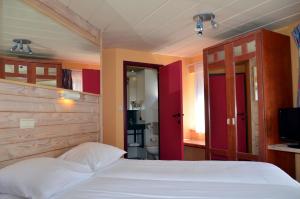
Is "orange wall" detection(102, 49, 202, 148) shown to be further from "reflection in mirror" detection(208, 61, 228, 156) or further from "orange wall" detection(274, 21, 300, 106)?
"orange wall" detection(274, 21, 300, 106)

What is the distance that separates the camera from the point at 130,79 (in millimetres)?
6375

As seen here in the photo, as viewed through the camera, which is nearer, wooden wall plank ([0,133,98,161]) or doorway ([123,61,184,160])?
wooden wall plank ([0,133,98,161])

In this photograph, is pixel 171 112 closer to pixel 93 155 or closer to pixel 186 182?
pixel 93 155

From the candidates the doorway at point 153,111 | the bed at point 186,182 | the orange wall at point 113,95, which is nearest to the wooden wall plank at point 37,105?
the bed at point 186,182

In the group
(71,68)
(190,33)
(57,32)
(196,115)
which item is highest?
(190,33)

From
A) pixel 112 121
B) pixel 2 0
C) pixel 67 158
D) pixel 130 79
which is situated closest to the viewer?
pixel 2 0

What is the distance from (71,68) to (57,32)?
0.38 metres

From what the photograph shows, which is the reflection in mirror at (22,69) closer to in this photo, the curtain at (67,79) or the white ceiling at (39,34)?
the white ceiling at (39,34)

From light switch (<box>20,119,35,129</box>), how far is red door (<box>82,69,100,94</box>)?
0.93 meters

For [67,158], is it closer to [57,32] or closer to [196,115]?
[57,32]

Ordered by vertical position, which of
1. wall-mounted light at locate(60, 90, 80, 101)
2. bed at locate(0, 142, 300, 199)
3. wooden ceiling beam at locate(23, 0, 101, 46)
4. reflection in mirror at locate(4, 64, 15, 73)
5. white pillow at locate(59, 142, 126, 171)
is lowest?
bed at locate(0, 142, 300, 199)

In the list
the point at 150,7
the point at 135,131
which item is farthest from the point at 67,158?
the point at 135,131

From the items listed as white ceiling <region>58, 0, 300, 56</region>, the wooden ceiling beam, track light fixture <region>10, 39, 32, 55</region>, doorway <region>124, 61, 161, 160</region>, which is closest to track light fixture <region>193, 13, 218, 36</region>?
white ceiling <region>58, 0, 300, 56</region>

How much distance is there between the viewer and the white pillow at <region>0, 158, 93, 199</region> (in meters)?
1.32
